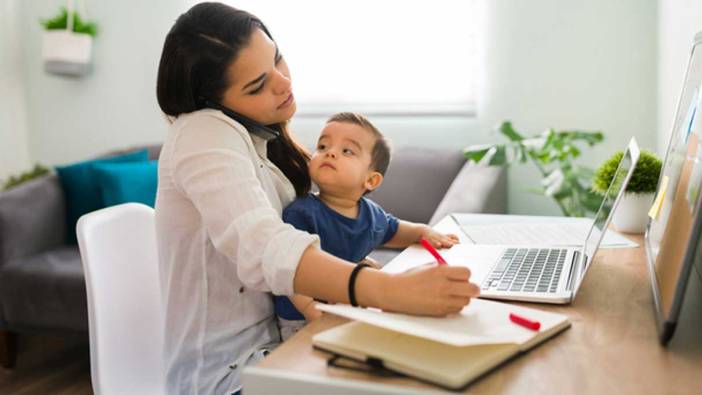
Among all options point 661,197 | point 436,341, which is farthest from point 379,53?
point 436,341

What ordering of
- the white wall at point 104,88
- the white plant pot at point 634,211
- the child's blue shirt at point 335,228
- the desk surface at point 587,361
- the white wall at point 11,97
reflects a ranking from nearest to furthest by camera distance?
1. the desk surface at point 587,361
2. the child's blue shirt at point 335,228
3. the white plant pot at point 634,211
4. the white wall at point 104,88
5. the white wall at point 11,97

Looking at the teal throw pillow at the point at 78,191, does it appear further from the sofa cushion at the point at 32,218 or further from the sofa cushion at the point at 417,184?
the sofa cushion at the point at 417,184

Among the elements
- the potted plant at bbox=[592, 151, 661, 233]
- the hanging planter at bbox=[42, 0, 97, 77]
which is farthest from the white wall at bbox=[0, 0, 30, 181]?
the potted plant at bbox=[592, 151, 661, 233]

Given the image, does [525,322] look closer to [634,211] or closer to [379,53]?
[634,211]

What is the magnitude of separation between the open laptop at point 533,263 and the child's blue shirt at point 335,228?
8 cm

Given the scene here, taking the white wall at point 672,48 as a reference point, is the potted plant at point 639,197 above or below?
below

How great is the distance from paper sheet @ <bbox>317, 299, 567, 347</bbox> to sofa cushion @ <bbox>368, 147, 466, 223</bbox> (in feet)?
7.09

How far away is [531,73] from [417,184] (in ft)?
2.15

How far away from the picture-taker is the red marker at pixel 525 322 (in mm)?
908

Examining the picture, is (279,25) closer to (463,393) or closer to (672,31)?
(672,31)

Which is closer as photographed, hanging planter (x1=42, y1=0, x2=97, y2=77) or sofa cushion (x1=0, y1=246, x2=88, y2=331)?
sofa cushion (x1=0, y1=246, x2=88, y2=331)

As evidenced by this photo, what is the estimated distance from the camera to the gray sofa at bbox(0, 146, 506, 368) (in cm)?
277

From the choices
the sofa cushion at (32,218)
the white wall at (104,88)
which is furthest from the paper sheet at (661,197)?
the white wall at (104,88)

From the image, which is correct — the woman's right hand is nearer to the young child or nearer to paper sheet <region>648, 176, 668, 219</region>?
the young child
